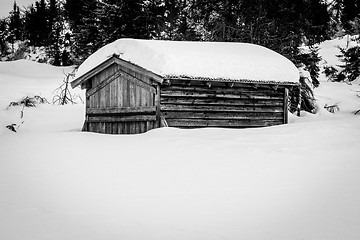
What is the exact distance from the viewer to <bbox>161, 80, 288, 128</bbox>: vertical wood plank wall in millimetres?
12648

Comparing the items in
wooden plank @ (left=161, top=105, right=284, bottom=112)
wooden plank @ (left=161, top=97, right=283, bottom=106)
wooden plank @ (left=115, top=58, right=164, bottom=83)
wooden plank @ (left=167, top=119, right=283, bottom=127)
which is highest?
wooden plank @ (left=115, top=58, right=164, bottom=83)

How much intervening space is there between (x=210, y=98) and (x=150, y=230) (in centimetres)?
1006

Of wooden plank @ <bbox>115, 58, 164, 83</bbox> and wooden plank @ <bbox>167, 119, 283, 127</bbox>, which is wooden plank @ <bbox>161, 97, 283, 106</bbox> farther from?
wooden plank @ <bbox>115, 58, 164, 83</bbox>

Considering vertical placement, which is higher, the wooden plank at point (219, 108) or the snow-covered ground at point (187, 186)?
the wooden plank at point (219, 108)

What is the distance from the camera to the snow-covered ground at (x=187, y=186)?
3.42 m

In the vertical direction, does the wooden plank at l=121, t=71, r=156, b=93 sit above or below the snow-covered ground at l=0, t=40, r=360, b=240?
above

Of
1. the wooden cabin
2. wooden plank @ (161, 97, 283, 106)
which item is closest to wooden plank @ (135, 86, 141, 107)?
the wooden cabin

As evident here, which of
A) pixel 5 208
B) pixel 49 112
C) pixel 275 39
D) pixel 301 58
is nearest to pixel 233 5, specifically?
pixel 275 39

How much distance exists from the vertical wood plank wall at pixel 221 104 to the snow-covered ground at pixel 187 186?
239 cm

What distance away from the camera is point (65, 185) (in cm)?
517

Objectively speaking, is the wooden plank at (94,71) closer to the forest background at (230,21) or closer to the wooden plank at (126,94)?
the wooden plank at (126,94)

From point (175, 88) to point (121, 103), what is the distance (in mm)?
2191

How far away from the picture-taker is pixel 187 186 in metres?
5.11

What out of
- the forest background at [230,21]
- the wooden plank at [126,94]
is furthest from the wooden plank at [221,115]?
the forest background at [230,21]
